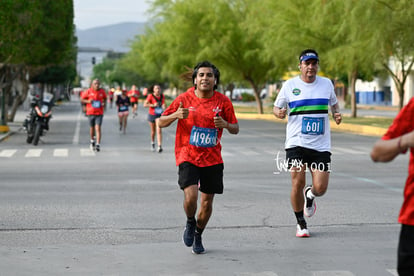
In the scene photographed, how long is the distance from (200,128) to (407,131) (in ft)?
11.3

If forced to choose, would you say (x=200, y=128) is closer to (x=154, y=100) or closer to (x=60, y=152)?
(x=154, y=100)

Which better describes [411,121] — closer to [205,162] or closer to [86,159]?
[205,162]

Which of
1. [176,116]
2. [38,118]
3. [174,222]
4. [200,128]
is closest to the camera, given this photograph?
[176,116]

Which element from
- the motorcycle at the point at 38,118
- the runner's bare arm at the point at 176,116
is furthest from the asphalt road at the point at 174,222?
the motorcycle at the point at 38,118

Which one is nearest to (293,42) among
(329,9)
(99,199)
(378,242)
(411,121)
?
(329,9)

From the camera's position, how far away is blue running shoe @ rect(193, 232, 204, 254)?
25.0 ft

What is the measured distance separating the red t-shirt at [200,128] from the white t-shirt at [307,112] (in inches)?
43.3

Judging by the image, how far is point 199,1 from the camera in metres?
55.2

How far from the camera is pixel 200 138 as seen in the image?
24.8ft

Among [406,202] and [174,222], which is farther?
[174,222]

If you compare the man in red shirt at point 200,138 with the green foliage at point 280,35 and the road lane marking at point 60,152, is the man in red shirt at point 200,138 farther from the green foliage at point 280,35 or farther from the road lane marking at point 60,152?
the road lane marking at point 60,152

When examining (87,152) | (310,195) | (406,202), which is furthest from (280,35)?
(406,202)

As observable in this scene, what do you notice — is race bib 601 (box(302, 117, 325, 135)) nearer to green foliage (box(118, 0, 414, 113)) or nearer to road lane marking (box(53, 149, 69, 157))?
green foliage (box(118, 0, 414, 113))

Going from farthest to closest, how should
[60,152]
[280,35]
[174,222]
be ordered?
[280,35] < [60,152] < [174,222]
